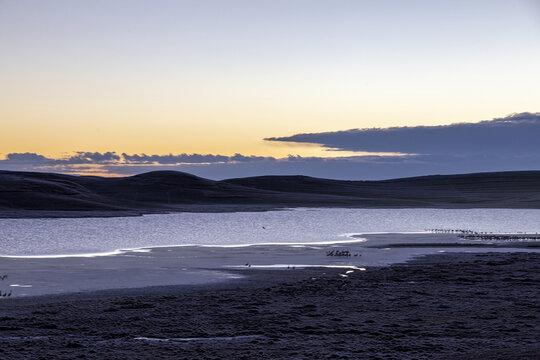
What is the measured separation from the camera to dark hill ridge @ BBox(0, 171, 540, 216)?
76.2m

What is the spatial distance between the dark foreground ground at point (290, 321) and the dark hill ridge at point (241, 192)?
5197 cm

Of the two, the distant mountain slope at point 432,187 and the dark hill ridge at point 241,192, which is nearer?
the dark hill ridge at point 241,192

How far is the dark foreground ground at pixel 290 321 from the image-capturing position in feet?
35.6

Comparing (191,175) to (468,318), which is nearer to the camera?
(468,318)

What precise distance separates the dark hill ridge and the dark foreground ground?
171 ft

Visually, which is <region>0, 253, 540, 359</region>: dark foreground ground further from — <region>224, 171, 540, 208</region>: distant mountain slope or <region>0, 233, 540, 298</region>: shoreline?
<region>224, 171, 540, 208</region>: distant mountain slope

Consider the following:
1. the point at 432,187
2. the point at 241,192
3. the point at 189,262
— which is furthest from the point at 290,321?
the point at 432,187

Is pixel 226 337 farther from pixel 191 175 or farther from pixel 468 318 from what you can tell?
pixel 191 175

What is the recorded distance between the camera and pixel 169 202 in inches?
3733

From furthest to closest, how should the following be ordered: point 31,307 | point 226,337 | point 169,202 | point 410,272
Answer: point 169,202
point 410,272
point 31,307
point 226,337

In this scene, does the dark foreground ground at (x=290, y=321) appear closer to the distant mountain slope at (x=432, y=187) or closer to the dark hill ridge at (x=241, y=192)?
the dark hill ridge at (x=241, y=192)

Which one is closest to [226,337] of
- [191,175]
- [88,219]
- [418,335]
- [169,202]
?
[418,335]

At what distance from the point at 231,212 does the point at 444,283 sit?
A: 199 ft

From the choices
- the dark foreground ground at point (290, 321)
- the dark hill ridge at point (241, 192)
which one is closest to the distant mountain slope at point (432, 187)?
the dark hill ridge at point (241, 192)
